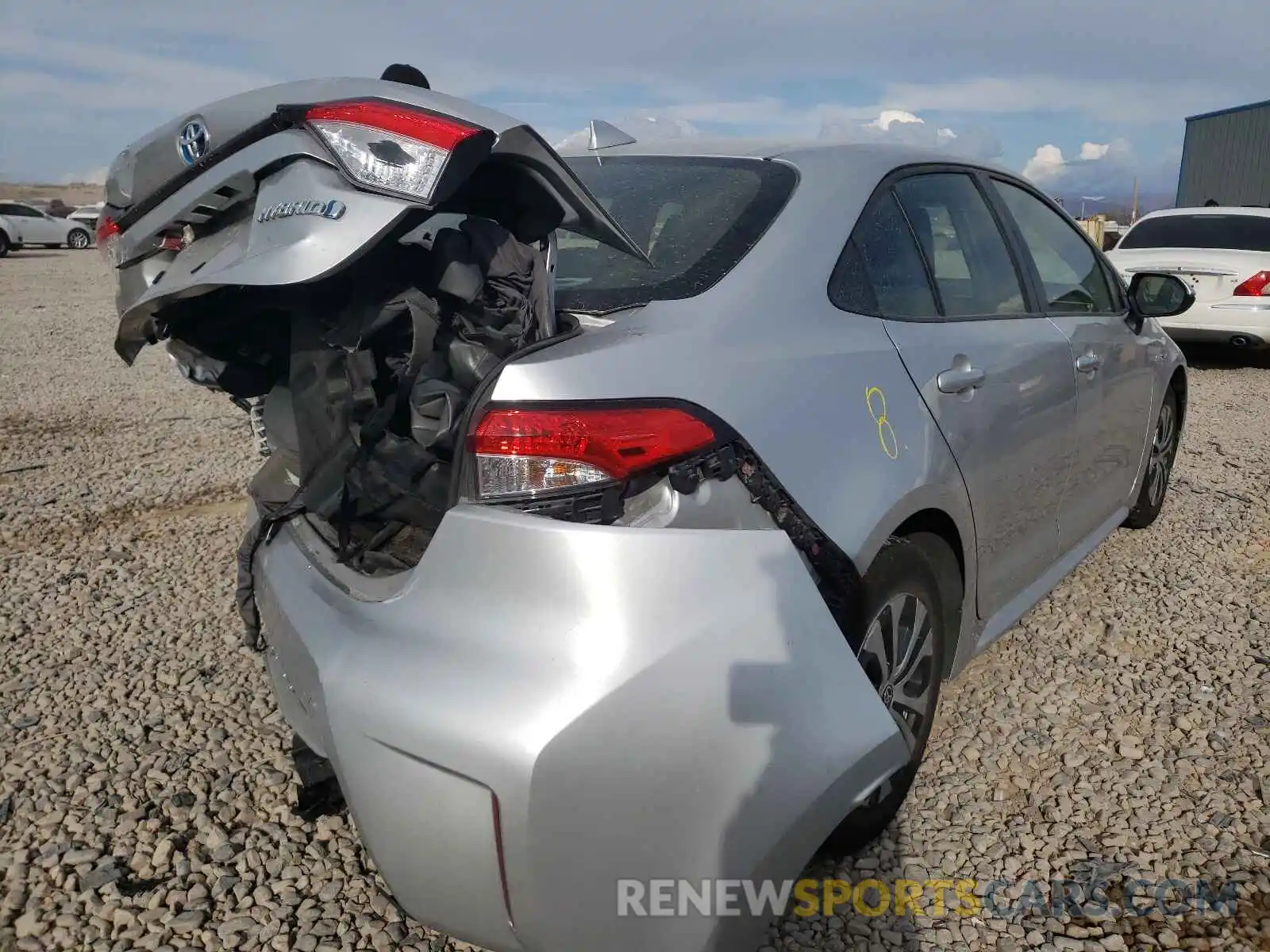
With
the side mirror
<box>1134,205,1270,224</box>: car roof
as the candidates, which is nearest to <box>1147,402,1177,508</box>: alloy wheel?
the side mirror

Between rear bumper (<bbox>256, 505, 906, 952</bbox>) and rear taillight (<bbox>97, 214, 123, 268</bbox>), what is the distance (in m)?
0.98

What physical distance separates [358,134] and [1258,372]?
9761 mm

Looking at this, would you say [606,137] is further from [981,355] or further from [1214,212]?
[1214,212]

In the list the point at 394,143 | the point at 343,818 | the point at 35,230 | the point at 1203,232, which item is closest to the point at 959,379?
the point at 394,143

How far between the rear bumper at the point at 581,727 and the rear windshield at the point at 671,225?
2.04 feet

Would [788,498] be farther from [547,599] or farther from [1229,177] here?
[1229,177]

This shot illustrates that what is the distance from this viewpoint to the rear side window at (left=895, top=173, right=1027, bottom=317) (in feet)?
8.56

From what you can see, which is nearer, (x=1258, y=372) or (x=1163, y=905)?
(x=1163, y=905)

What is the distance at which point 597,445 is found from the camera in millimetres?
1613

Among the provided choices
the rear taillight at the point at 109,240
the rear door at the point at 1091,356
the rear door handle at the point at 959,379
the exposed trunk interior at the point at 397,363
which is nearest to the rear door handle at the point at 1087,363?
the rear door at the point at 1091,356

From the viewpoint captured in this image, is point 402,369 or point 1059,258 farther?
point 1059,258

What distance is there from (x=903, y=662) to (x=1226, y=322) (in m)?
7.80

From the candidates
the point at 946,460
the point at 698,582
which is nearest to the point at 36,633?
the point at 698,582

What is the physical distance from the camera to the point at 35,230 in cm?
2806
